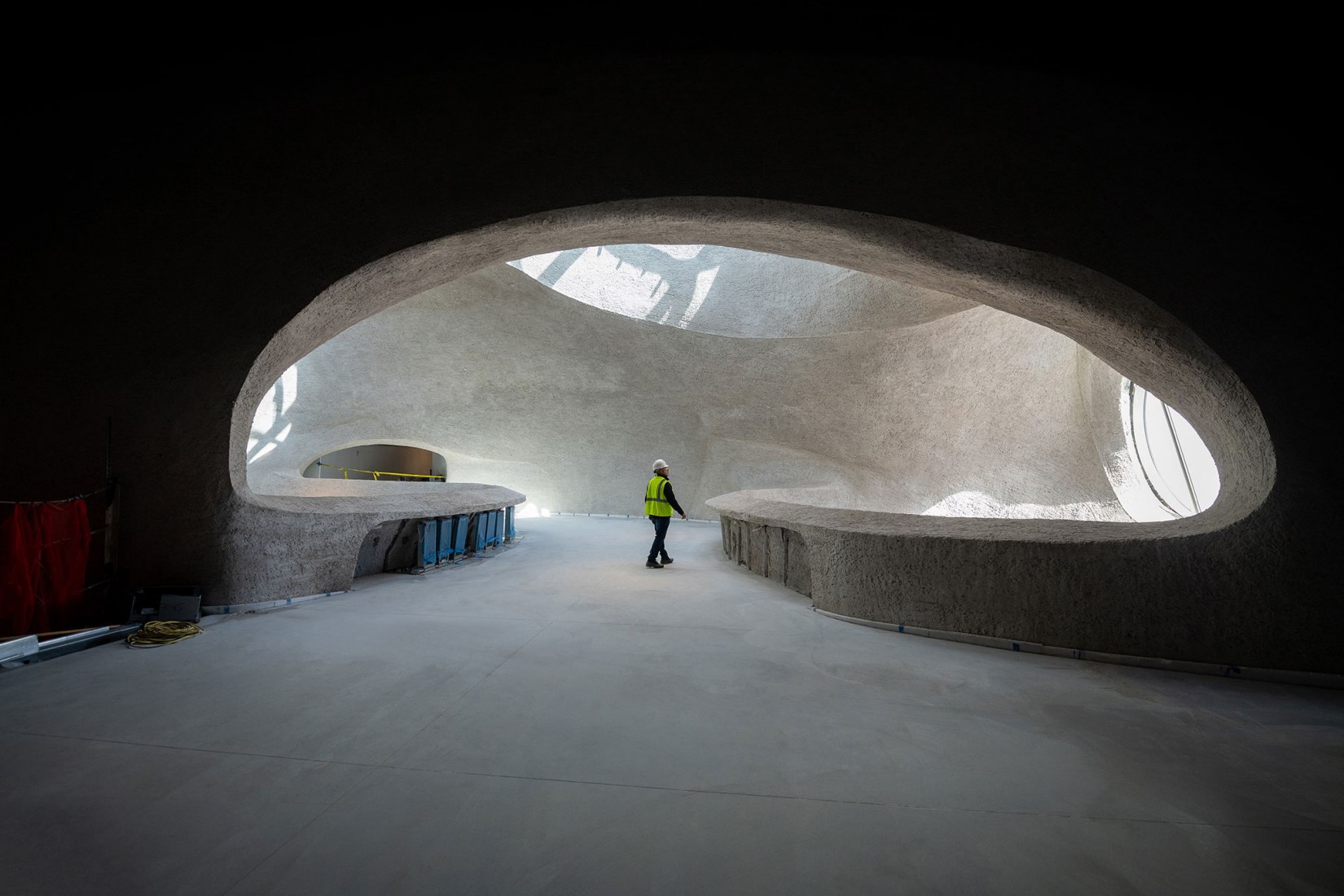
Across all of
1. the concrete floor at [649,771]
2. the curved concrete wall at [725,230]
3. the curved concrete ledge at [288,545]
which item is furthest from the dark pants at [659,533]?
the concrete floor at [649,771]

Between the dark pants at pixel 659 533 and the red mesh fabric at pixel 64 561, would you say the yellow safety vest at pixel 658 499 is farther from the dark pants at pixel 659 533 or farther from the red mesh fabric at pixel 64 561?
the red mesh fabric at pixel 64 561

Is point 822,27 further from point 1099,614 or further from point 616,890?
point 616,890

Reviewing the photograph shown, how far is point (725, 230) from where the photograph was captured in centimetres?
491

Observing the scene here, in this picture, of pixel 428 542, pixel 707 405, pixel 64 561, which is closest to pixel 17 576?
pixel 64 561

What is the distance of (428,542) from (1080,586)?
6844 mm

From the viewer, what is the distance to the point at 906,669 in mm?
3607

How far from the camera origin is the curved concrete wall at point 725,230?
3701 millimetres

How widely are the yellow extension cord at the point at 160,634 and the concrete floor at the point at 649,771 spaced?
0.10m

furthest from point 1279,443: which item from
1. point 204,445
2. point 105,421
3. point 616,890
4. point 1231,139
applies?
point 105,421

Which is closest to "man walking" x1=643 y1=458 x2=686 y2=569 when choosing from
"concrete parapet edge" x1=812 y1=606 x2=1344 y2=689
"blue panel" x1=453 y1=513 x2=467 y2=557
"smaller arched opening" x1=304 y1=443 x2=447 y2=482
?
"blue panel" x1=453 y1=513 x2=467 y2=557

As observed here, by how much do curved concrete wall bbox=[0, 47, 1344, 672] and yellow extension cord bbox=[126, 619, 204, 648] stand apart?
525 millimetres

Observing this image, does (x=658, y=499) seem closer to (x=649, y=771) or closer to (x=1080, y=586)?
(x=1080, y=586)

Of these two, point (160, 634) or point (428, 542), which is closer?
point (160, 634)

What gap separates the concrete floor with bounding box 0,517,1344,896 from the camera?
175cm
